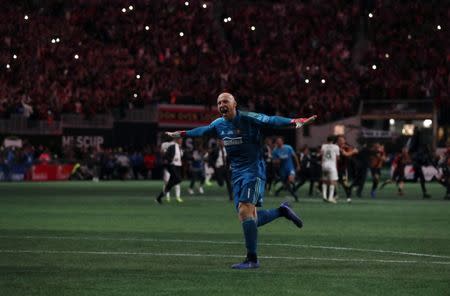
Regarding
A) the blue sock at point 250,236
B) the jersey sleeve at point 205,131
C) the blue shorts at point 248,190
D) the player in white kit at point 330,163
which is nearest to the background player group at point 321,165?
the player in white kit at point 330,163

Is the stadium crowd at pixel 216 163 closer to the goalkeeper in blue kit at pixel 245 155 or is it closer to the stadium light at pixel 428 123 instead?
the stadium light at pixel 428 123

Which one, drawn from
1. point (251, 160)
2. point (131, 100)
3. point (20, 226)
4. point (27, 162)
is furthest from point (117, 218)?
point (131, 100)

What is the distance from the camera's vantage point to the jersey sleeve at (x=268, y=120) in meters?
13.3

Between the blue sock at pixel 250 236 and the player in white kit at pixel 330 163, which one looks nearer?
the blue sock at pixel 250 236

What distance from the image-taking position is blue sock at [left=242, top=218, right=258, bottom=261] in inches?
534

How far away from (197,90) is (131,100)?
492 cm

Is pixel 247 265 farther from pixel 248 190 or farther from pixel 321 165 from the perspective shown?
pixel 321 165

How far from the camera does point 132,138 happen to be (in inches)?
2440

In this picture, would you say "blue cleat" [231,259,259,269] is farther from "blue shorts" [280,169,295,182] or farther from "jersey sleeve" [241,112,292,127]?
"blue shorts" [280,169,295,182]

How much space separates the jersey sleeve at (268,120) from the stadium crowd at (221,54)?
43.0 meters

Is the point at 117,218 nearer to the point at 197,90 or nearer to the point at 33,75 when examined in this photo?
the point at 33,75

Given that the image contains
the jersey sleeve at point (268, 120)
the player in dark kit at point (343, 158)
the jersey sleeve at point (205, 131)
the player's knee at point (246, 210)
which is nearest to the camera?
the jersey sleeve at point (268, 120)

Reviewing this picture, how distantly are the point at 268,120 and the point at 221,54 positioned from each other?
2027 inches

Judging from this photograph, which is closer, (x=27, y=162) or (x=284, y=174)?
(x=284, y=174)
